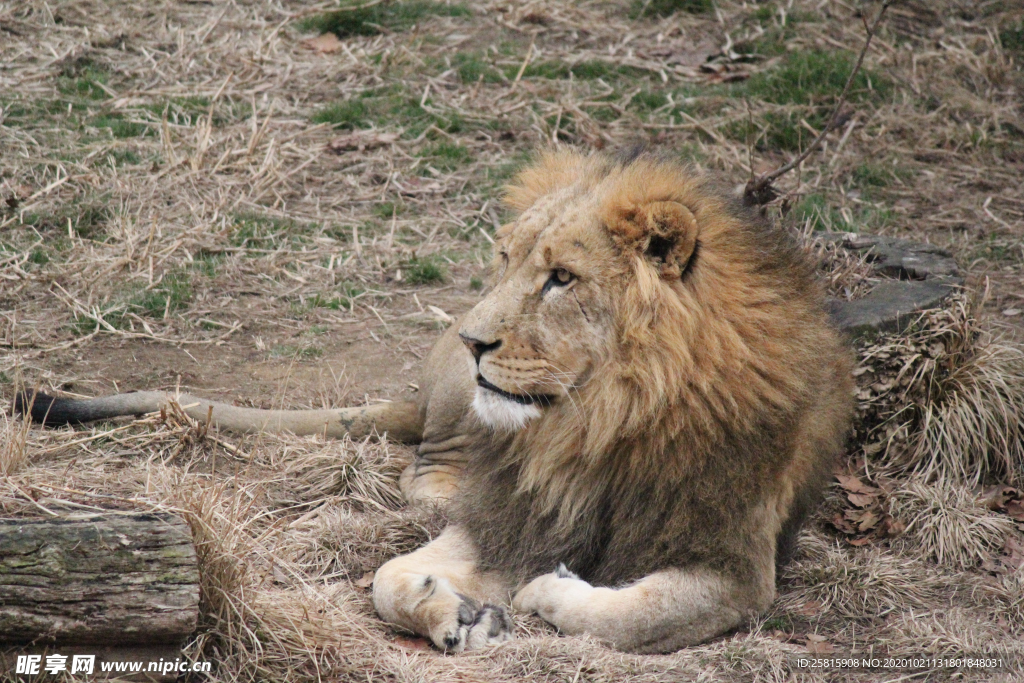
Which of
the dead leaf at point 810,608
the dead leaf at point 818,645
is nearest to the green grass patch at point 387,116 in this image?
the dead leaf at point 810,608

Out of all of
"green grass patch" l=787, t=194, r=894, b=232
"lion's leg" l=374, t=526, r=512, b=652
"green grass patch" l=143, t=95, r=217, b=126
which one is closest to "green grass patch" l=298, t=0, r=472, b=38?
"green grass patch" l=143, t=95, r=217, b=126

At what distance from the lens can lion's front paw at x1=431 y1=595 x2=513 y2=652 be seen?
346cm

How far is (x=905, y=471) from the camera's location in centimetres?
467

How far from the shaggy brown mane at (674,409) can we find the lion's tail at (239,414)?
4.53 feet

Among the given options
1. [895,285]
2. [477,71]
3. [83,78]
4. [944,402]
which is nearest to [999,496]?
[944,402]

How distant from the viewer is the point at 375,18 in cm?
976

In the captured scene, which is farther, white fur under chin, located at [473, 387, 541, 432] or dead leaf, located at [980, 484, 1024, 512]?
dead leaf, located at [980, 484, 1024, 512]

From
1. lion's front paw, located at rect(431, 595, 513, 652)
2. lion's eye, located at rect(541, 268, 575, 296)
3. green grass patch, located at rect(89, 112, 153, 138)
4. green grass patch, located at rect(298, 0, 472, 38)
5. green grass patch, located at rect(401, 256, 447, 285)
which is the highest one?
lion's eye, located at rect(541, 268, 575, 296)

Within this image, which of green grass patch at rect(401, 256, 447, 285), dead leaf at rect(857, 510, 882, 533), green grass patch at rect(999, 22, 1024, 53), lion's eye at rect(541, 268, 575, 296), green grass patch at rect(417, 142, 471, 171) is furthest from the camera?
green grass patch at rect(999, 22, 1024, 53)

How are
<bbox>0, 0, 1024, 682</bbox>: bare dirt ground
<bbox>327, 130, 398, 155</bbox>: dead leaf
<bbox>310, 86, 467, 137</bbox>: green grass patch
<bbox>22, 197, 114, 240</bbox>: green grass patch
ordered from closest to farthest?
<bbox>0, 0, 1024, 682</bbox>: bare dirt ground
<bbox>22, 197, 114, 240</bbox>: green grass patch
<bbox>327, 130, 398, 155</bbox>: dead leaf
<bbox>310, 86, 467, 137</bbox>: green grass patch

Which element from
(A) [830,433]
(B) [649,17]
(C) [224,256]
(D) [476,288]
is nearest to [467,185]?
(D) [476,288]

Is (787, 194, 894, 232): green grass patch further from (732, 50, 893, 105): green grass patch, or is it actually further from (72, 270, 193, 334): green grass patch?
(72, 270, 193, 334): green grass patch

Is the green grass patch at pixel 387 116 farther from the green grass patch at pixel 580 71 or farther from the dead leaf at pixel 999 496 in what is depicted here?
the dead leaf at pixel 999 496

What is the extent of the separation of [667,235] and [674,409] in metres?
0.57
